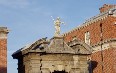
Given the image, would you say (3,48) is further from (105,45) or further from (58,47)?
(105,45)

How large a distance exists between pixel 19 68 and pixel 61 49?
4.95 metres

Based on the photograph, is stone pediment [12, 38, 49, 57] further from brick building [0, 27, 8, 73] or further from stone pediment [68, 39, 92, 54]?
brick building [0, 27, 8, 73]

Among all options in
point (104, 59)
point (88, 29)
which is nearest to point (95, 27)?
point (88, 29)

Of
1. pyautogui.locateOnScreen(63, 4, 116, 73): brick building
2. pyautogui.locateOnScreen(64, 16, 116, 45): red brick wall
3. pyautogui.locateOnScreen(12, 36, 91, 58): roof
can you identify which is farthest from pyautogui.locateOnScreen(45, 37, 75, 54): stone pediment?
pyautogui.locateOnScreen(64, 16, 116, 45): red brick wall

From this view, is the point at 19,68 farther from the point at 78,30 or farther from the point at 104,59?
the point at 78,30

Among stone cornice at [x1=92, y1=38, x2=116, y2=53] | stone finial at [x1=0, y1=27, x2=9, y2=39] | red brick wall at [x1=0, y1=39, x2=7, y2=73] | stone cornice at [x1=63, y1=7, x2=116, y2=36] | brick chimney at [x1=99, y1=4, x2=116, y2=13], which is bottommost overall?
red brick wall at [x1=0, y1=39, x2=7, y2=73]

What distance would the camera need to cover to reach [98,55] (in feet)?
171

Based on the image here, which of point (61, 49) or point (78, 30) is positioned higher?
point (78, 30)

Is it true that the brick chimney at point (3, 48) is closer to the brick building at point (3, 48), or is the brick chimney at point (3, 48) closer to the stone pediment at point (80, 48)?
the brick building at point (3, 48)

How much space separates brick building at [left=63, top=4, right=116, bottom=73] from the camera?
162ft

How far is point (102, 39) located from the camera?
51.6 meters

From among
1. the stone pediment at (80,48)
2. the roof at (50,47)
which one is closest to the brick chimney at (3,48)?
the roof at (50,47)

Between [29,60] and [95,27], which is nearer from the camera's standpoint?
[29,60]

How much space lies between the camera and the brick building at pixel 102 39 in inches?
1945
